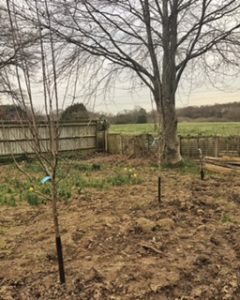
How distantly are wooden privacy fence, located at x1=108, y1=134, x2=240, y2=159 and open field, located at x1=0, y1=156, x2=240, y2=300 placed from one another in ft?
15.6

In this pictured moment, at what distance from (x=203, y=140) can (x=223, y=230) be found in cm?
785

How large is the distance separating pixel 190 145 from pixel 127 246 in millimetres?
8823

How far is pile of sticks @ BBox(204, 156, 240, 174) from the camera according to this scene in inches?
368

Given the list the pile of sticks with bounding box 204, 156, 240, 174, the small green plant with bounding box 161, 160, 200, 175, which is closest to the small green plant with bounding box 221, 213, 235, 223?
the pile of sticks with bounding box 204, 156, 240, 174

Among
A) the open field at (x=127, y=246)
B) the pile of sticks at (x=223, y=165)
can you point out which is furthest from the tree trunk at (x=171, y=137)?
the open field at (x=127, y=246)

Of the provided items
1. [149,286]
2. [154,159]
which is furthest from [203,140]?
[149,286]

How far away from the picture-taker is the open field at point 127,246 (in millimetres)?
3086

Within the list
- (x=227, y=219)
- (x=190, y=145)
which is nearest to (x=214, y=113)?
(x=190, y=145)

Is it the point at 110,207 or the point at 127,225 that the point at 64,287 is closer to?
the point at 127,225

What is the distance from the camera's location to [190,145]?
12.4 meters

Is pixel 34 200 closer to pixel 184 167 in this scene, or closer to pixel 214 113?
pixel 184 167

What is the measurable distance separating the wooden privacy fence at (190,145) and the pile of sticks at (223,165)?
4.39ft

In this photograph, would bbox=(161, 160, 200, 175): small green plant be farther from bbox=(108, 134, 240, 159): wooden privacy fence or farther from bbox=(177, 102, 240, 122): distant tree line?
bbox=(177, 102, 240, 122): distant tree line

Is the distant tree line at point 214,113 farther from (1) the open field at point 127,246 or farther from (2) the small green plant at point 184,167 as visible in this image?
(1) the open field at point 127,246
